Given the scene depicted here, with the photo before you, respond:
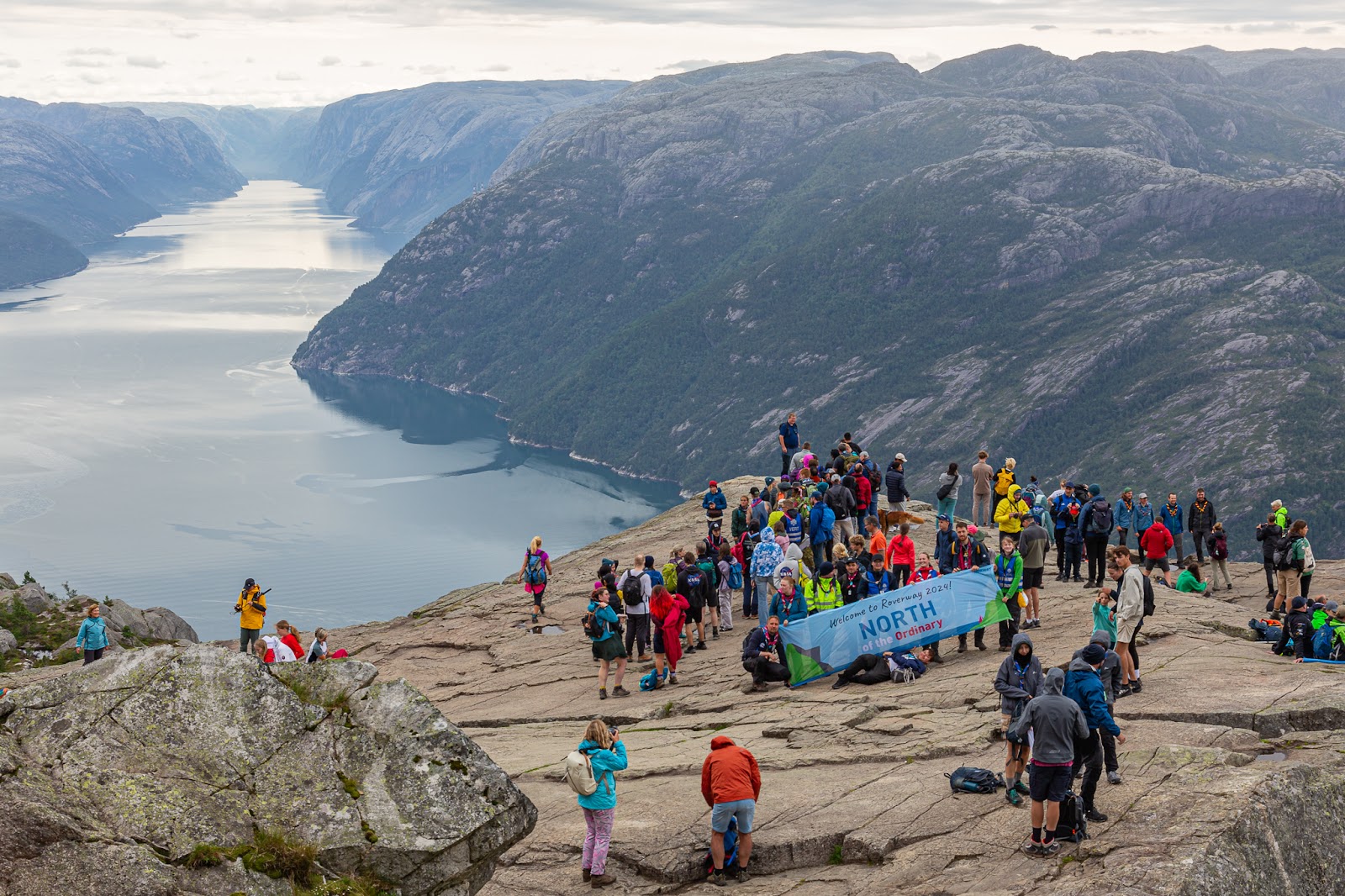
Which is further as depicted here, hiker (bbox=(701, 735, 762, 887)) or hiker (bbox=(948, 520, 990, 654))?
hiker (bbox=(948, 520, 990, 654))

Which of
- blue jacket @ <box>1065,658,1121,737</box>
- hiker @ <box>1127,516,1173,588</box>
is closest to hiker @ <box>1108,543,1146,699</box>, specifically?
blue jacket @ <box>1065,658,1121,737</box>

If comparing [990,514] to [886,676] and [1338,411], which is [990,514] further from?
[1338,411]

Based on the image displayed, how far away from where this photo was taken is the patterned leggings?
61.7 feet

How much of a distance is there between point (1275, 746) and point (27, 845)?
18.7 m

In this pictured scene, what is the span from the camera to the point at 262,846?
15.8m

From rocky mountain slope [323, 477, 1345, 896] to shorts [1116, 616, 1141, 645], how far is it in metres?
1.18

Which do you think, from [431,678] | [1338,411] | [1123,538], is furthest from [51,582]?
[1338,411]

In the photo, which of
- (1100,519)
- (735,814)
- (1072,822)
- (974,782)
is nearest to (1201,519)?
(1100,519)

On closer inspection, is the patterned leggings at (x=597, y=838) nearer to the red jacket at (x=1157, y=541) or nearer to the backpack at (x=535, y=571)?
the backpack at (x=535, y=571)

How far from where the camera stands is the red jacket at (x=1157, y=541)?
35.0 metres

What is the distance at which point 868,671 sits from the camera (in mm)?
28469

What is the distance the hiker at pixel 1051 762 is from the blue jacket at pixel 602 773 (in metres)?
6.11

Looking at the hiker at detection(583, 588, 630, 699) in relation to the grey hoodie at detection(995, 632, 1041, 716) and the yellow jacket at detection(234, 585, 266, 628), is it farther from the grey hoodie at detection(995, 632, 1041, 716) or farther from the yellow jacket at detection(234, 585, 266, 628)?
the grey hoodie at detection(995, 632, 1041, 716)

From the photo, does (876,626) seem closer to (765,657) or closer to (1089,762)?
(765,657)
